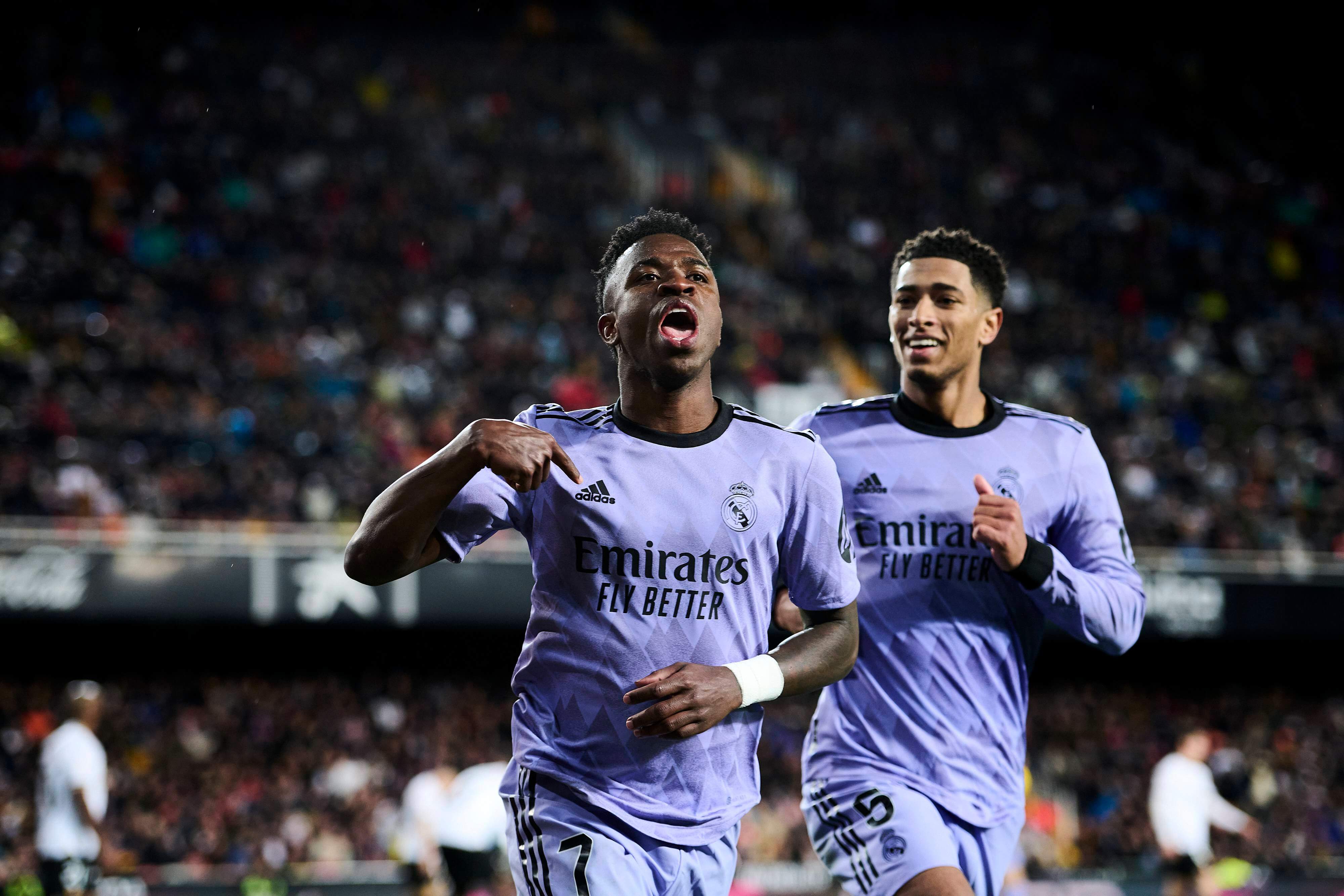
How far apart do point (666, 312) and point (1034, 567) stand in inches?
51.9

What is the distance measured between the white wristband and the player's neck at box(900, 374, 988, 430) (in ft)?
4.60

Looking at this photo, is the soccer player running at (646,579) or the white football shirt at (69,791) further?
the white football shirt at (69,791)

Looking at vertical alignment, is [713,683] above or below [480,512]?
below

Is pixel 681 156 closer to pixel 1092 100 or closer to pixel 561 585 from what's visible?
pixel 1092 100

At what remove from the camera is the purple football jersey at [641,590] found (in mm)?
2891

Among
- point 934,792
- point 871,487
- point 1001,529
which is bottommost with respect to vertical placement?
point 934,792

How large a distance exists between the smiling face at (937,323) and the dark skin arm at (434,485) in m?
1.57

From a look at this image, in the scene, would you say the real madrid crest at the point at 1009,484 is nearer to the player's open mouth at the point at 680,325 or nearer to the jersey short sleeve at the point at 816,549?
the jersey short sleeve at the point at 816,549

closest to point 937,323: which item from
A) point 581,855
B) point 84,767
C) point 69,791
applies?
point 581,855

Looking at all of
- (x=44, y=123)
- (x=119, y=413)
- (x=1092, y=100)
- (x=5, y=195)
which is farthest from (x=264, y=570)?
(x=1092, y=100)

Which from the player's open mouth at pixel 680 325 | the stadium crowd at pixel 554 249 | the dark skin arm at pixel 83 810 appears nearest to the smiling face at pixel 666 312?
the player's open mouth at pixel 680 325

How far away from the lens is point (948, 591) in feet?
12.5

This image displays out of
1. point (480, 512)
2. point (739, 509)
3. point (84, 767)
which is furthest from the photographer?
point (84, 767)

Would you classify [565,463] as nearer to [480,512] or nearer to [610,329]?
[480,512]
